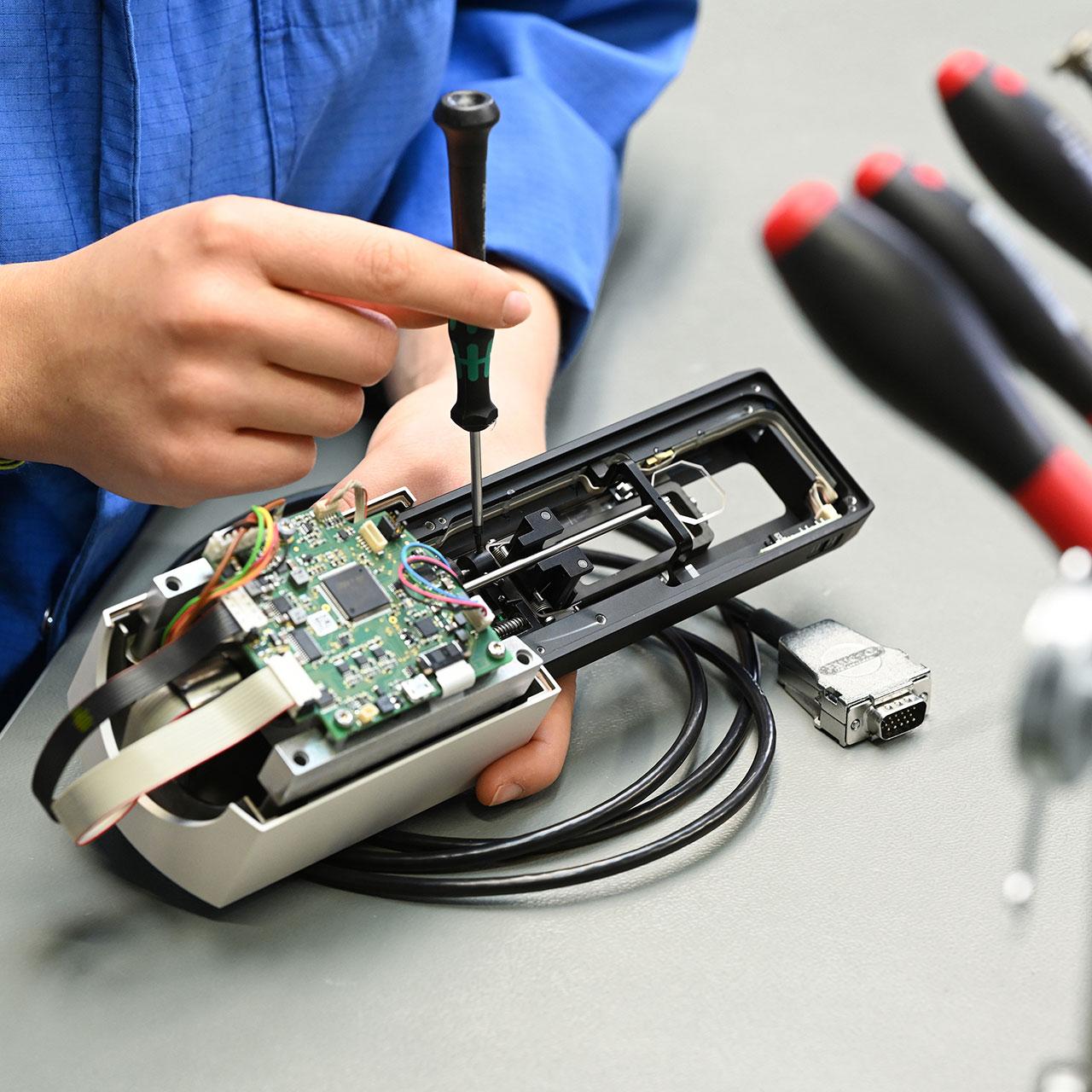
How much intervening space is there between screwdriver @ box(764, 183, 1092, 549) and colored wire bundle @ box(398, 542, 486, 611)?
39cm

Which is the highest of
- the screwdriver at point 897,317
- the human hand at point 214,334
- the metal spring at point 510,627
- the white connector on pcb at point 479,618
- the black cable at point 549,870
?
the screwdriver at point 897,317

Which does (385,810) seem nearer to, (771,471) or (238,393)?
(238,393)

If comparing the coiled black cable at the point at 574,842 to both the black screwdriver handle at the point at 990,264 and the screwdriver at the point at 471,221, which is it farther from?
the black screwdriver handle at the point at 990,264

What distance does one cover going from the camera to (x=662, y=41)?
1.21 metres

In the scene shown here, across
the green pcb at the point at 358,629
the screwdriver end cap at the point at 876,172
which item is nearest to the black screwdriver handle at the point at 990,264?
the screwdriver end cap at the point at 876,172

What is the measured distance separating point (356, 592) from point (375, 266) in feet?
0.58

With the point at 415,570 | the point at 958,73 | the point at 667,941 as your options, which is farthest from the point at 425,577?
the point at 958,73

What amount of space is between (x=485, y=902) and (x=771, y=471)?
369 mm

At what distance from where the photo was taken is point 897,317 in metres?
0.32

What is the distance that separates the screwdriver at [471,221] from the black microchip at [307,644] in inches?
5.5

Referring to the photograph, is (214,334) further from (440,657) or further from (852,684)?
(852,684)

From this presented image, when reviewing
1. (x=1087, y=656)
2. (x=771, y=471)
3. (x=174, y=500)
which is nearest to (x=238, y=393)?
(x=174, y=500)

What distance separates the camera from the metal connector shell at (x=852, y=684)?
0.75m

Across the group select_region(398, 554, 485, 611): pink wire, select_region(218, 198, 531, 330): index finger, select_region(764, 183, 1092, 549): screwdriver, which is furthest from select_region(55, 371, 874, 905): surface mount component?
select_region(764, 183, 1092, 549): screwdriver
